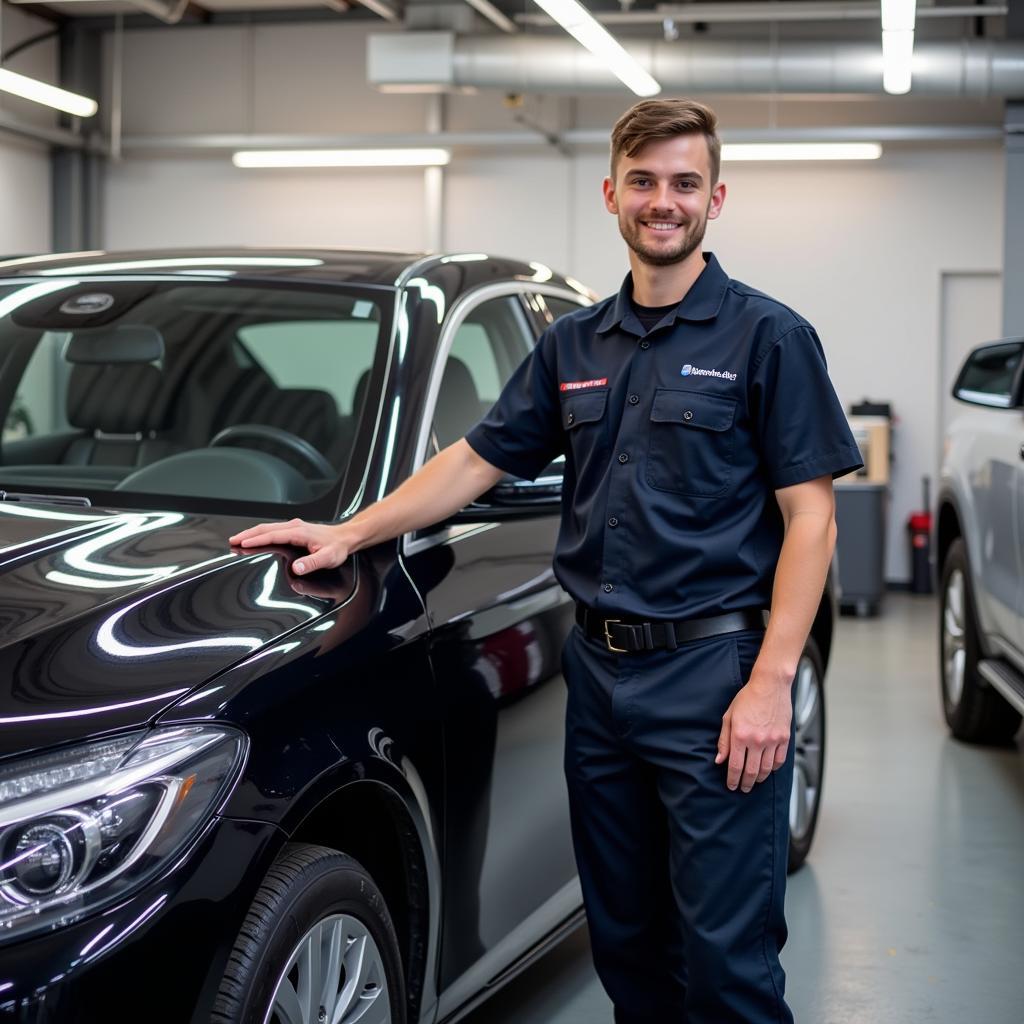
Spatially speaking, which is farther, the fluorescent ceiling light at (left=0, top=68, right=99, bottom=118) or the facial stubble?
the fluorescent ceiling light at (left=0, top=68, right=99, bottom=118)

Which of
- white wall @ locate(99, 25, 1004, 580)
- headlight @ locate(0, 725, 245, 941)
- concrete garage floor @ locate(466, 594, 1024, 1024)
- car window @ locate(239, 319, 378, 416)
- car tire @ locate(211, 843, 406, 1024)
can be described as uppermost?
white wall @ locate(99, 25, 1004, 580)

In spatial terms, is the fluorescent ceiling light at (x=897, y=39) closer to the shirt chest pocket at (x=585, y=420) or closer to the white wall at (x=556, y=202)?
the white wall at (x=556, y=202)

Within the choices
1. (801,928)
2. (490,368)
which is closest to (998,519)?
(801,928)

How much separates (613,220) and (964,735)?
8065 millimetres

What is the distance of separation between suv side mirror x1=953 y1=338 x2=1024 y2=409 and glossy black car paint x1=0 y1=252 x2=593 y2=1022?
6.53ft

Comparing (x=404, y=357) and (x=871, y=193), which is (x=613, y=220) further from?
(x=404, y=357)

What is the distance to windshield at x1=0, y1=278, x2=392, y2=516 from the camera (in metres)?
2.63

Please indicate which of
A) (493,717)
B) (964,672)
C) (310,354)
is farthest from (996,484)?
(310,354)

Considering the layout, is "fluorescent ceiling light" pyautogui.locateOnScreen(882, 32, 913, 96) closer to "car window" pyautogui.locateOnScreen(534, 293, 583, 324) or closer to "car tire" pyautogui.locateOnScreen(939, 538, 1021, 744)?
"car tire" pyautogui.locateOnScreen(939, 538, 1021, 744)

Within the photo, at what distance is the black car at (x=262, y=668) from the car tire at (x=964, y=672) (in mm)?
2428

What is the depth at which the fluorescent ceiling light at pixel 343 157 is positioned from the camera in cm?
1249

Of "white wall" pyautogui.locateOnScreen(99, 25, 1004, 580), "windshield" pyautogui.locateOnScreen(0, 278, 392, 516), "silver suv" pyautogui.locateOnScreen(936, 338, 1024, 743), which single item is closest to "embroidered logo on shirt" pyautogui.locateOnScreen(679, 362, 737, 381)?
"windshield" pyautogui.locateOnScreen(0, 278, 392, 516)

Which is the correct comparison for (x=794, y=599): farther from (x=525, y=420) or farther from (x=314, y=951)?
(x=314, y=951)

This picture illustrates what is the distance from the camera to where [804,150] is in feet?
36.9
